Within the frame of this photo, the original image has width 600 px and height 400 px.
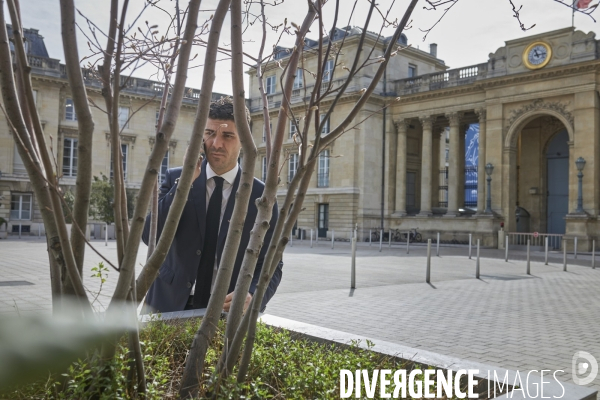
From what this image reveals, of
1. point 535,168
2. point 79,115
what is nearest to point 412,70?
point 535,168

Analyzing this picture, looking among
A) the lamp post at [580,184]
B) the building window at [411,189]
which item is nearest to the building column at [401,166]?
the building window at [411,189]

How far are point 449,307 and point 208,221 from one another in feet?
20.1

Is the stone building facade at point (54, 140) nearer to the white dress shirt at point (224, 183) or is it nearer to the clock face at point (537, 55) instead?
the clock face at point (537, 55)

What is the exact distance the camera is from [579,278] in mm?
14719

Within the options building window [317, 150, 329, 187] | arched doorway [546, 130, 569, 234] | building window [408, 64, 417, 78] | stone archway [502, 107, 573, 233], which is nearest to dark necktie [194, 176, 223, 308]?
stone archway [502, 107, 573, 233]

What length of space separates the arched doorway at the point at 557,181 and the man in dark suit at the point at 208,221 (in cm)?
3626

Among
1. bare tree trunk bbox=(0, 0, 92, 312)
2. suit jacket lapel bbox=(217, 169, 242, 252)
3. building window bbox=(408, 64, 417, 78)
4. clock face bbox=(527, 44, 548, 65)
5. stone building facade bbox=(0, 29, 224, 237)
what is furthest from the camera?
building window bbox=(408, 64, 417, 78)

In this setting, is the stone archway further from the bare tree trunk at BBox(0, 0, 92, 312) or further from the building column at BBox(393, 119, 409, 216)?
the bare tree trunk at BBox(0, 0, 92, 312)

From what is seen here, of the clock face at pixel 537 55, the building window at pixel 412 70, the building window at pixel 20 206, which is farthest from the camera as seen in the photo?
the building window at pixel 412 70

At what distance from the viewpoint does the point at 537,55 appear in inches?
1255

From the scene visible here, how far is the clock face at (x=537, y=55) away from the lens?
31312mm

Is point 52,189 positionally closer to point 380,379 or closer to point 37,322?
point 37,322

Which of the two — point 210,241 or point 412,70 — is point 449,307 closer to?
point 210,241

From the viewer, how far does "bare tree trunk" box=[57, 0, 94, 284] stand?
2137 mm
